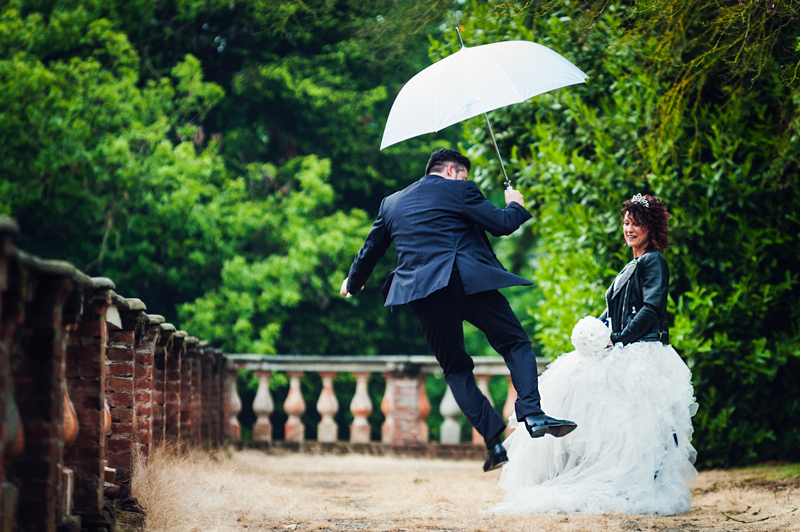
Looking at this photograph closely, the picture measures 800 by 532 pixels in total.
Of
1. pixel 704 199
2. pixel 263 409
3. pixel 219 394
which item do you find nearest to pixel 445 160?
pixel 704 199

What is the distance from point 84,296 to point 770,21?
4.82 meters

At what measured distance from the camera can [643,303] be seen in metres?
5.16

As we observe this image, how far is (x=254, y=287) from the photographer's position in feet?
44.0

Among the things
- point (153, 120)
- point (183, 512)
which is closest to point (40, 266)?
point (183, 512)

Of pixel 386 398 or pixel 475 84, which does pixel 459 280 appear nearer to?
pixel 475 84

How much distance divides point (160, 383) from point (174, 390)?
1.90 ft

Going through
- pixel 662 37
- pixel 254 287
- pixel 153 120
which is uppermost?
pixel 153 120

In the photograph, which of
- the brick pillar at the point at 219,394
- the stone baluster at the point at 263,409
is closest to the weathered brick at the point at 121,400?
the brick pillar at the point at 219,394

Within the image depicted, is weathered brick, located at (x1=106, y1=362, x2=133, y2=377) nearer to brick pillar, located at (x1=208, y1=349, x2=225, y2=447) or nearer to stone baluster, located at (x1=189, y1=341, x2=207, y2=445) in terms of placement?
stone baluster, located at (x1=189, y1=341, x2=207, y2=445)

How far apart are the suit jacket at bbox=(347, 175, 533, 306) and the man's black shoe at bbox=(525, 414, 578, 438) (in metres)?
0.74

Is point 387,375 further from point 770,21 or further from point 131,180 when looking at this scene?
point 770,21

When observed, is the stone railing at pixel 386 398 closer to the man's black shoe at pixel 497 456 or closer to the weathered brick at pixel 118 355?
the man's black shoe at pixel 497 456

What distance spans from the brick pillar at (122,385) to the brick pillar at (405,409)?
5.94 m

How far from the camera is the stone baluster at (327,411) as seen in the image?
33.5 feet
